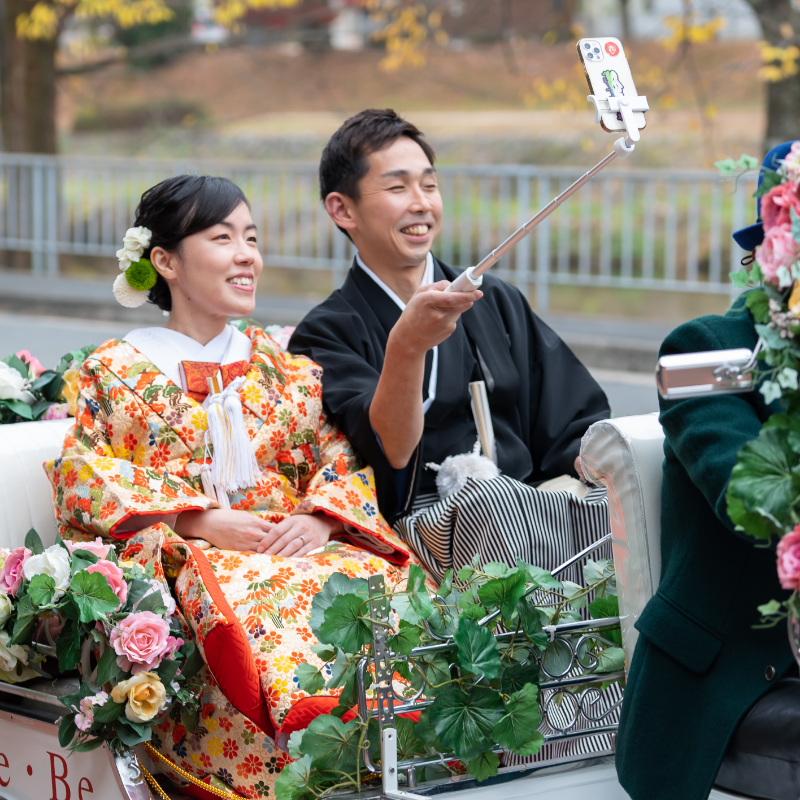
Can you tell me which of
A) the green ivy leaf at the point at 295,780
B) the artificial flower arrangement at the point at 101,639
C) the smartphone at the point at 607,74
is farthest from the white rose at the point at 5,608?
the smartphone at the point at 607,74

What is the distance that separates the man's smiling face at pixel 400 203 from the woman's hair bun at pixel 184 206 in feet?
1.17

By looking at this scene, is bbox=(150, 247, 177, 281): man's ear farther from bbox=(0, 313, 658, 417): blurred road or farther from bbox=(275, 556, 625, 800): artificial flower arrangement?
bbox=(0, 313, 658, 417): blurred road

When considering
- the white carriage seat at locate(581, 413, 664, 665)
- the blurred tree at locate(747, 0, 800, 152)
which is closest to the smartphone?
the white carriage seat at locate(581, 413, 664, 665)

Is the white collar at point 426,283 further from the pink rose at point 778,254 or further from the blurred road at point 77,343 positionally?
the blurred road at point 77,343

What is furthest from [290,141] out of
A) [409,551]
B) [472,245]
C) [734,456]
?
[734,456]

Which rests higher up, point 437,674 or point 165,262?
point 165,262

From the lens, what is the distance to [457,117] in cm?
1875

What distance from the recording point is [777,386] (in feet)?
4.90

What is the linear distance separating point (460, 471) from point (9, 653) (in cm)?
118

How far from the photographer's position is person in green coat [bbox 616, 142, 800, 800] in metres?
1.75

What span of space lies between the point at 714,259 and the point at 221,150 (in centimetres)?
1137

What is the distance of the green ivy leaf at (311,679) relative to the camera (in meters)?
2.09

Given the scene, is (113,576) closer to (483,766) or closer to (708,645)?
(483,766)

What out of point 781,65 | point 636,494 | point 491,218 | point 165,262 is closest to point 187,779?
point 636,494
